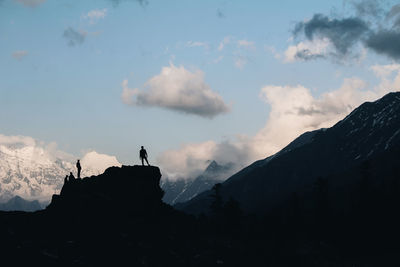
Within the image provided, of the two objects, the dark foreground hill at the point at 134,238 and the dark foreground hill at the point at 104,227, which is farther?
the dark foreground hill at the point at 134,238

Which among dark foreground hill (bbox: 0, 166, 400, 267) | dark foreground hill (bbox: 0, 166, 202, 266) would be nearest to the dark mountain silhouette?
dark foreground hill (bbox: 0, 166, 202, 266)

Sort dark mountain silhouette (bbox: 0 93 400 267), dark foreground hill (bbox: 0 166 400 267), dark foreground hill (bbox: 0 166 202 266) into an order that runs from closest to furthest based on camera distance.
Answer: dark foreground hill (bbox: 0 166 202 266) → dark foreground hill (bbox: 0 166 400 267) → dark mountain silhouette (bbox: 0 93 400 267)

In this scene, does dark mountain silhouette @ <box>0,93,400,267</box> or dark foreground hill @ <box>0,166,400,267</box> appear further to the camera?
dark mountain silhouette @ <box>0,93,400,267</box>

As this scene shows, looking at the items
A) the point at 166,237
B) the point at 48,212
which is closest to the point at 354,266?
the point at 166,237

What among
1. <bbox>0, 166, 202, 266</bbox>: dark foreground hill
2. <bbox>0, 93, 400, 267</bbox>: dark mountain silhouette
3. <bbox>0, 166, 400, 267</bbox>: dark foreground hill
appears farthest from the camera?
<bbox>0, 93, 400, 267</bbox>: dark mountain silhouette

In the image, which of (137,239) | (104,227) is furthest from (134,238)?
(104,227)

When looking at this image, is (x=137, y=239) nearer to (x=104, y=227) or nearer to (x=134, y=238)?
(x=134, y=238)

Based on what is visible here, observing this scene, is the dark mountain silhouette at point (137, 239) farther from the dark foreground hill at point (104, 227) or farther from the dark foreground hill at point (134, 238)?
the dark foreground hill at point (134, 238)

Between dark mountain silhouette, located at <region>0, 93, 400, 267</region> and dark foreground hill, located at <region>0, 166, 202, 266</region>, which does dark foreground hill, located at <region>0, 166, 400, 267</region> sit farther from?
dark mountain silhouette, located at <region>0, 93, 400, 267</region>

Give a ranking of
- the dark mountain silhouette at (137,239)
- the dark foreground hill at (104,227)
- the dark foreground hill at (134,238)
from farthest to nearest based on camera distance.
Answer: the dark mountain silhouette at (137,239), the dark foreground hill at (134,238), the dark foreground hill at (104,227)

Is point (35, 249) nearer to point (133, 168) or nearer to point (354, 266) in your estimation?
point (133, 168)

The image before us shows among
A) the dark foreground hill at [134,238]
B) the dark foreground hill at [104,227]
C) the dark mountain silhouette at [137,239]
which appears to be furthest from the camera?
the dark mountain silhouette at [137,239]

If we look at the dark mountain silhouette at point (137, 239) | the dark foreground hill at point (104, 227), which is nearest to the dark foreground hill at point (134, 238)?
the dark foreground hill at point (104, 227)

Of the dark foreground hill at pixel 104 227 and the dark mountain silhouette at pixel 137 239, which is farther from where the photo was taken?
the dark mountain silhouette at pixel 137 239
